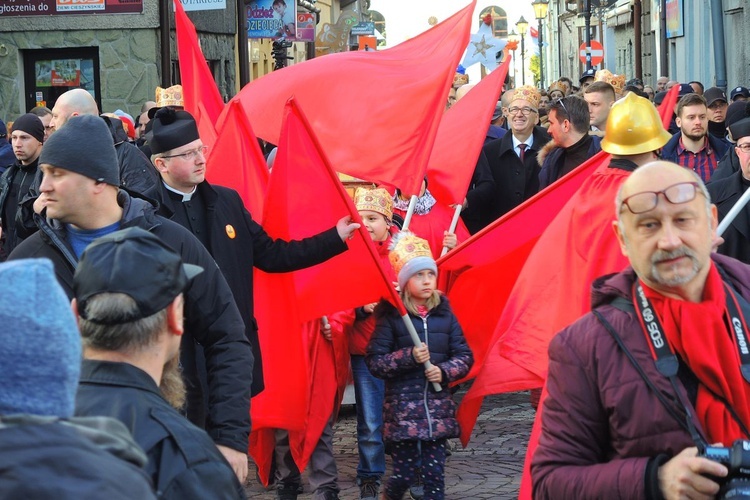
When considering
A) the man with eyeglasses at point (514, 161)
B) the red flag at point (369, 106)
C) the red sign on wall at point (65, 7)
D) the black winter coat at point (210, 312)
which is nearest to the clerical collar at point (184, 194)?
the black winter coat at point (210, 312)

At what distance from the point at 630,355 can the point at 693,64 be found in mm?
32711

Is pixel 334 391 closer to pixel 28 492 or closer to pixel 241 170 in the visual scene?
pixel 241 170

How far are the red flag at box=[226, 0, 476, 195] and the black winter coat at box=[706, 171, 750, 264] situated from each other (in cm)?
176

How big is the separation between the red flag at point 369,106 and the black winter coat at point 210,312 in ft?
11.2

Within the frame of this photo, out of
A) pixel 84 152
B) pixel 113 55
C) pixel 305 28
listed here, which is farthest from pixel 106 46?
pixel 84 152

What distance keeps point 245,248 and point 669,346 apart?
2.99m

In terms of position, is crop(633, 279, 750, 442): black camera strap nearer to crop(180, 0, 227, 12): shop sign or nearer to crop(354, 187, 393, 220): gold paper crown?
crop(354, 187, 393, 220): gold paper crown

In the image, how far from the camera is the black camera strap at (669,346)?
3129mm

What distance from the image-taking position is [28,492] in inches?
75.9

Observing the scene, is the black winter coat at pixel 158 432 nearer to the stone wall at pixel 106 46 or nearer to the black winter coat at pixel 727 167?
the black winter coat at pixel 727 167

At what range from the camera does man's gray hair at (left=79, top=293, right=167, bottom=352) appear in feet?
9.80

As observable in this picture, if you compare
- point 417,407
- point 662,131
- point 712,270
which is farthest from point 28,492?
point 417,407

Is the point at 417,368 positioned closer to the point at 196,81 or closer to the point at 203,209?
the point at 203,209

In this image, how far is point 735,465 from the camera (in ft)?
9.62
